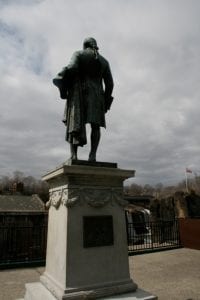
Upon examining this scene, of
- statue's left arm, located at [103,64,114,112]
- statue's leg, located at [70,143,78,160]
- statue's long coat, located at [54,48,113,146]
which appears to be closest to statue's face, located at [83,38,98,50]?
statue's long coat, located at [54,48,113,146]

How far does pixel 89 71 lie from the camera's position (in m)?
5.25

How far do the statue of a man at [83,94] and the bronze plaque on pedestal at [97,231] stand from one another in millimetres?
1105

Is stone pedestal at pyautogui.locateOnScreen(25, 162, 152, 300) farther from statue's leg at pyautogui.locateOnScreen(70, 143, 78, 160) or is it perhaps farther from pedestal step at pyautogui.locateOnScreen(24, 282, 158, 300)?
statue's leg at pyautogui.locateOnScreen(70, 143, 78, 160)

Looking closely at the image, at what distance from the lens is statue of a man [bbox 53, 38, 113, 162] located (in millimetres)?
4934

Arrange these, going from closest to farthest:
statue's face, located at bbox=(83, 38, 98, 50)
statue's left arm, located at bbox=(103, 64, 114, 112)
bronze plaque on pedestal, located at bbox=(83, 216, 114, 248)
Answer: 1. bronze plaque on pedestal, located at bbox=(83, 216, 114, 248)
2. statue's face, located at bbox=(83, 38, 98, 50)
3. statue's left arm, located at bbox=(103, 64, 114, 112)

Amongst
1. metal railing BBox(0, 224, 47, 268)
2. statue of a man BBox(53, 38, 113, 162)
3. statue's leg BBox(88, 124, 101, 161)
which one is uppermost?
statue of a man BBox(53, 38, 113, 162)

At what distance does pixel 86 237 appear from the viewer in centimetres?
433

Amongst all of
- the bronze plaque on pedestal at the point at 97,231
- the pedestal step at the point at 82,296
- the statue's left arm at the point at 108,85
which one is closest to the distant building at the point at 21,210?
the pedestal step at the point at 82,296

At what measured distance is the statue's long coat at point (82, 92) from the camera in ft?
16.2

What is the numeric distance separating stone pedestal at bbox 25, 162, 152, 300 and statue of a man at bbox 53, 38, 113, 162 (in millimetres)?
537

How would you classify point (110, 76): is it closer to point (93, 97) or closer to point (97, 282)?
point (93, 97)

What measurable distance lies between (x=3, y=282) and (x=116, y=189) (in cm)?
545

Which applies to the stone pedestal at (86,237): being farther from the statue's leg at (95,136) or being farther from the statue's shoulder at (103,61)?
the statue's shoulder at (103,61)

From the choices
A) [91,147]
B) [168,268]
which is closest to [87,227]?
[91,147]
